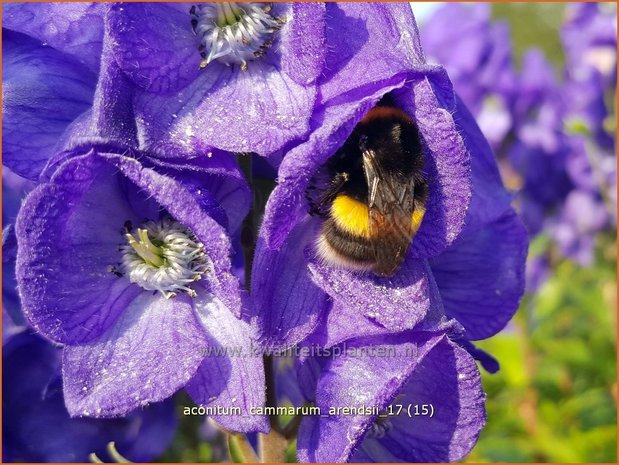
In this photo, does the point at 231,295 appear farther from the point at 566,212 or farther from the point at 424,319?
the point at 566,212

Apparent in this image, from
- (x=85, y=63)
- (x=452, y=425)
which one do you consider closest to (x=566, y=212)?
(x=452, y=425)

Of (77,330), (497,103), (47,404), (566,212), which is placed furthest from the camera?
(566,212)

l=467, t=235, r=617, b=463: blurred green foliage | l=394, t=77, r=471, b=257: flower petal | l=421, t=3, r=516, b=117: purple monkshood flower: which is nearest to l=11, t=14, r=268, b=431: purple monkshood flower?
l=394, t=77, r=471, b=257: flower petal

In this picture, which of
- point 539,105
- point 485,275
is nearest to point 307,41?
point 485,275

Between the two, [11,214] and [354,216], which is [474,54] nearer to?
[11,214]

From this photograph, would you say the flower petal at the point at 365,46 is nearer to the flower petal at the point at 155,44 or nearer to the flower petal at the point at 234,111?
the flower petal at the point at 234,111
